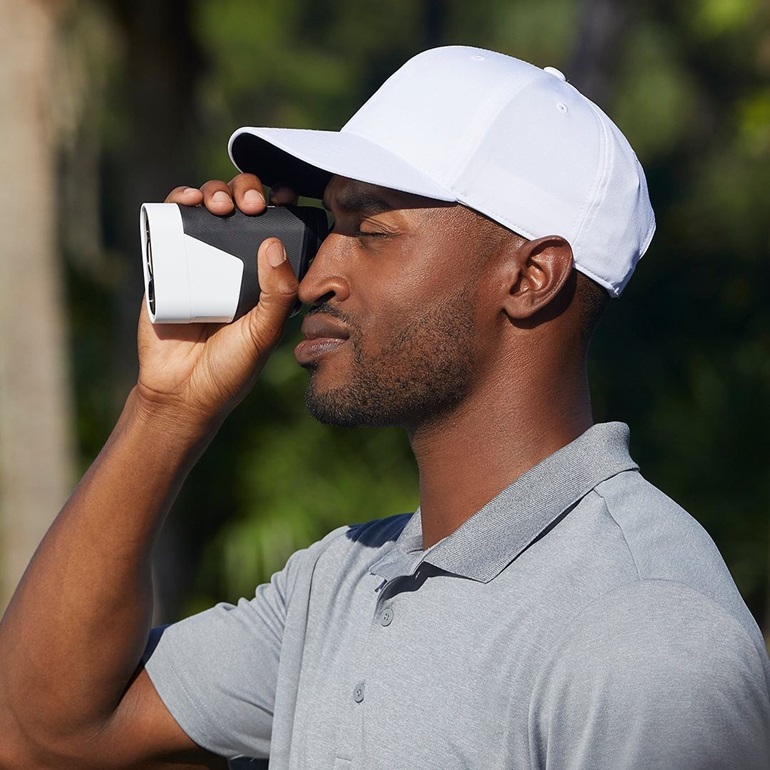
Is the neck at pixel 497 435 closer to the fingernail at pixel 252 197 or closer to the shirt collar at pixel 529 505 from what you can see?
the shirt collar at pixel 529 505

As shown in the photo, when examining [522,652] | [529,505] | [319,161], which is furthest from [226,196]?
[522,652]

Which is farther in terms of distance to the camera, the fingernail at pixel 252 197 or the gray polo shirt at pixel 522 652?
the fingernail at pixel 252 197

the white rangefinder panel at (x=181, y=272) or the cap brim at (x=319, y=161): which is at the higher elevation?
the cap brim at (x=319, y=161)

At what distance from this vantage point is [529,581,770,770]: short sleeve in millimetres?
1559

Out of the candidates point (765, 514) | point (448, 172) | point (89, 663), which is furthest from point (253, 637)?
point (765, 514)

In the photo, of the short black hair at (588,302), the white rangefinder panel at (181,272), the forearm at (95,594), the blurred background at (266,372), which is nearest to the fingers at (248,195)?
the white rangefinder panel at (181,272)

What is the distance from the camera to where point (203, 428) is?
232 cm

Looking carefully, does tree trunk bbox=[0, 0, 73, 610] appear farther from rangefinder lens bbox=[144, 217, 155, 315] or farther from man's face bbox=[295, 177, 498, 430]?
man's face bbox=[295, 177, 498, 430]

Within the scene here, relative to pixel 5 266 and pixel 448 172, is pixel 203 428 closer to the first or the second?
pixel 448 172

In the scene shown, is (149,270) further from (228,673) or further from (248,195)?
(228,673)

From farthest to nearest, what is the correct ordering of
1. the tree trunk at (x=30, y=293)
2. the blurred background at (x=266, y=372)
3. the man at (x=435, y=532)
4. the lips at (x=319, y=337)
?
the blurred background at (x=266, y=372) < the tree trunk at (x=30, y=293) < the lips at (x=319, y=337) < the man at (x=435, y=532)

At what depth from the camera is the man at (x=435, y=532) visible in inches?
65.6

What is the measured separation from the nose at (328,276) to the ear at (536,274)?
0.28 meters

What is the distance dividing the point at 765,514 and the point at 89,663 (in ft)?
18.6
